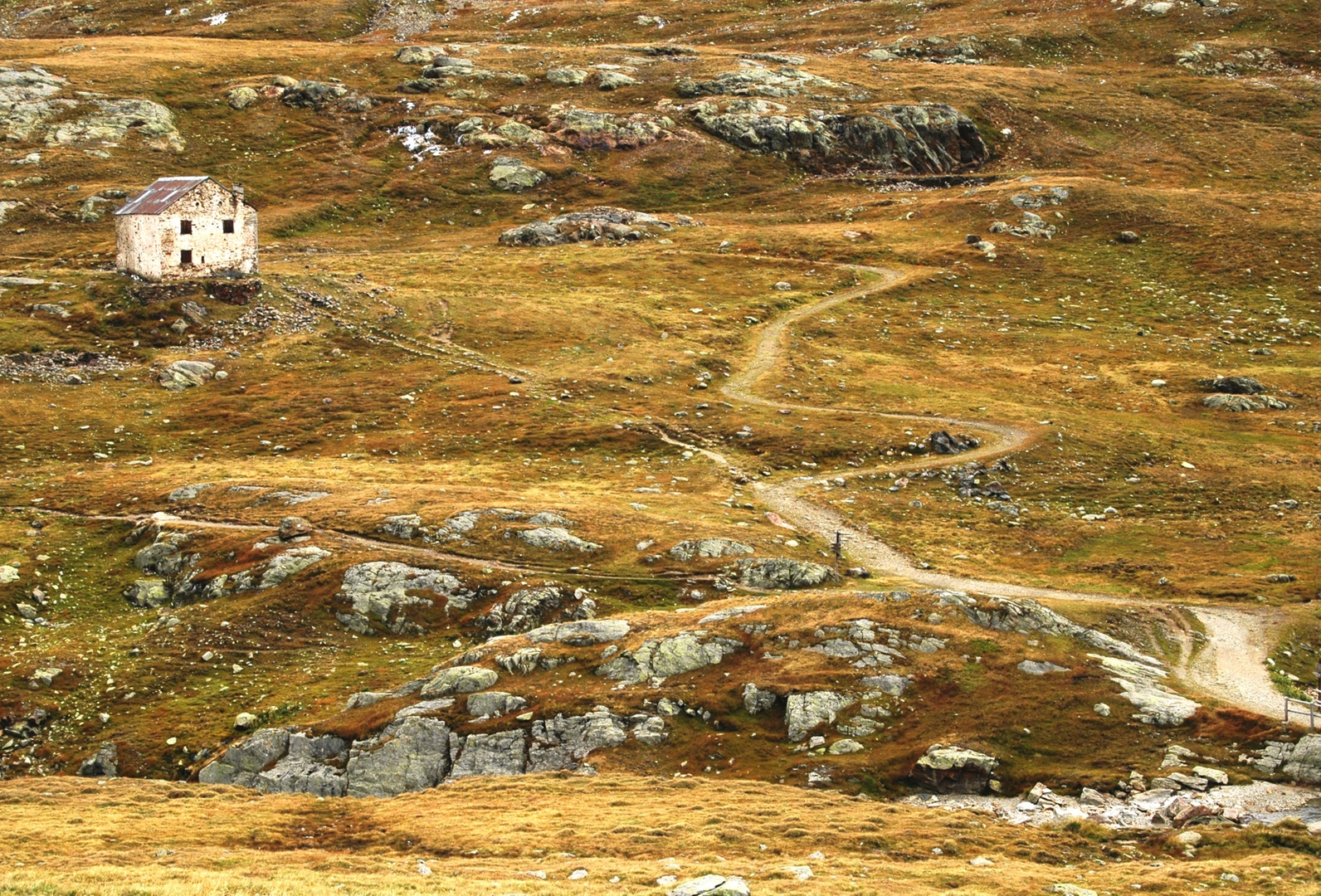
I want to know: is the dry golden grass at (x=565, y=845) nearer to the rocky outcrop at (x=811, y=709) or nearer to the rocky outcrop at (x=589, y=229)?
the rocky outcrop at (x=811, y=709)

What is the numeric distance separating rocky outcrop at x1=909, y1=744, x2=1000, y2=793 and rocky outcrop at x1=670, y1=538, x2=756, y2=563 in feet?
73.1

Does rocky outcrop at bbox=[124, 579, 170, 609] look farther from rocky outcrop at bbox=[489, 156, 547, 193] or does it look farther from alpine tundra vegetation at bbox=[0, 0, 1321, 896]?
rocky outcrop at bbox=[489, 156, 547, 193]

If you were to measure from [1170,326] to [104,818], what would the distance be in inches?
3963

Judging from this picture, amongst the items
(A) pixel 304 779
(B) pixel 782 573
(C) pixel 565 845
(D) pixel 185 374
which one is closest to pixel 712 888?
(C) pixel 565 845

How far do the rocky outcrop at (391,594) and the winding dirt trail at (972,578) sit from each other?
68.6ft

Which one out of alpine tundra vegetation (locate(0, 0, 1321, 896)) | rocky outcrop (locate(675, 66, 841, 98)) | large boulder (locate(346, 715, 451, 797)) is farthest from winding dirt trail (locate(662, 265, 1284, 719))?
rocky outcrop (locate(675, 66, 841, 98))

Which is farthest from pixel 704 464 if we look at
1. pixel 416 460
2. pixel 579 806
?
pixel 579 806

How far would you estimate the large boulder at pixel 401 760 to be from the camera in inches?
1825

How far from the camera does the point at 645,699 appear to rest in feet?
158

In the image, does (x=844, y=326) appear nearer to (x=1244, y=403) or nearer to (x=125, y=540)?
(x=1244, y=403)

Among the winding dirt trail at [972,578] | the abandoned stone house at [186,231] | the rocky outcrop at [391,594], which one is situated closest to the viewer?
the winding dirt trail at [972,578]

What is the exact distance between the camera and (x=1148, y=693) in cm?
4547

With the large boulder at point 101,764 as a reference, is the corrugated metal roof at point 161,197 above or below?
above

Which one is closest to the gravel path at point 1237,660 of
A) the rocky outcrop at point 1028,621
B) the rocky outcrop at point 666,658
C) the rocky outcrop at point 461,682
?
the rocky outcrop at point 1028,621
